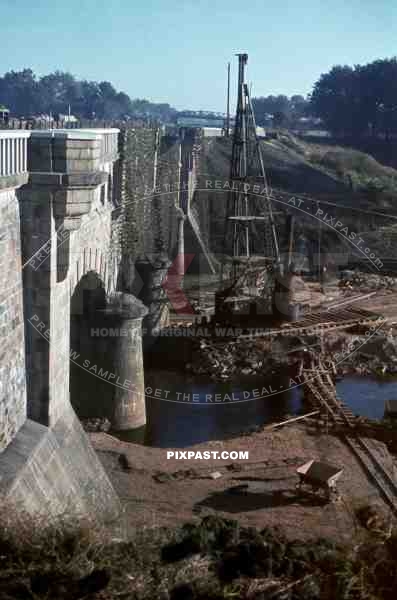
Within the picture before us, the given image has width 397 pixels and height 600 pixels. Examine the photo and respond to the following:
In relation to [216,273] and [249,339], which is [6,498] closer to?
[249,339]

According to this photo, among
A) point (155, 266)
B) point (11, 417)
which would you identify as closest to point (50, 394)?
point (11, 417)

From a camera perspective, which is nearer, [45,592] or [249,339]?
[45,592]

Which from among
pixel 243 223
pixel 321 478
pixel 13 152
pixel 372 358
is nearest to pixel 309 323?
pixel 372 358

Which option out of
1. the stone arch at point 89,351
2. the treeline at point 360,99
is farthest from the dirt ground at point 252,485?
the treeline at point 360,99

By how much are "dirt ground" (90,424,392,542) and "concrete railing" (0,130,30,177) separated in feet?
18.5

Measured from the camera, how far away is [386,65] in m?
71.9

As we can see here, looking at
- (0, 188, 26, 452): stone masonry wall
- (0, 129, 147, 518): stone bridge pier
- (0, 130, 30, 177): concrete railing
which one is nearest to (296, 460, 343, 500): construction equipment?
(0, 129, 147, 518): stone bridge pier

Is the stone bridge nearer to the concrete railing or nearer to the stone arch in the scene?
the concrete railing

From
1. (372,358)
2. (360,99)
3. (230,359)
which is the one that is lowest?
(372,358)

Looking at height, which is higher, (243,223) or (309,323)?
(243,223)

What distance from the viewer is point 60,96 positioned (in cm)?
11731

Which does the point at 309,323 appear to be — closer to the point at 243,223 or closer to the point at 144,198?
the point at 243,223

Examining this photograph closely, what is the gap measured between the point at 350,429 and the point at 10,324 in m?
11.1

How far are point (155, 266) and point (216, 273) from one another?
12.3 metres
